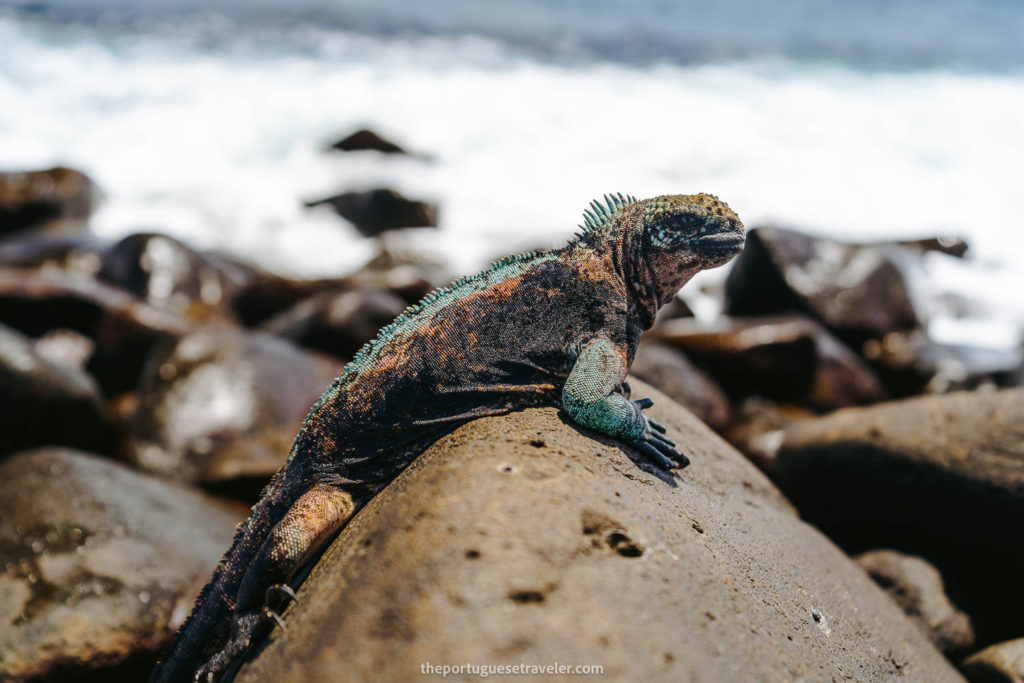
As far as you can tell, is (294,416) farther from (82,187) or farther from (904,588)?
(82,187)

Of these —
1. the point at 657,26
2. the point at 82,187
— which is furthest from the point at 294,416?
the point at 657,26

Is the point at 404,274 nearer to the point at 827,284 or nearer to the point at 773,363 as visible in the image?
the point at 773,363

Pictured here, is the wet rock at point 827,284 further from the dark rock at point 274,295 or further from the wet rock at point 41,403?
the wet rock at point 41,403

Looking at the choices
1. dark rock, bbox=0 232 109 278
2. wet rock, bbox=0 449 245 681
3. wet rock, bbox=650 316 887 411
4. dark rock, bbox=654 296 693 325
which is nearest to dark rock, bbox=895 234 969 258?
dark rock, bbox=654 296 693 325

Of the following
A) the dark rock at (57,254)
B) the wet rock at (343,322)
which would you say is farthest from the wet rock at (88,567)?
the dark rock at (57,254)

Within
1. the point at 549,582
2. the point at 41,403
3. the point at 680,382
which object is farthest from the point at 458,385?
the point at 680,382

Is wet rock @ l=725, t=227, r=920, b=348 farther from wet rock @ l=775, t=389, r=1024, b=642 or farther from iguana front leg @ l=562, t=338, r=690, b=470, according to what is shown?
iguana front leg @ l=562, t=338, r=690, b=470
